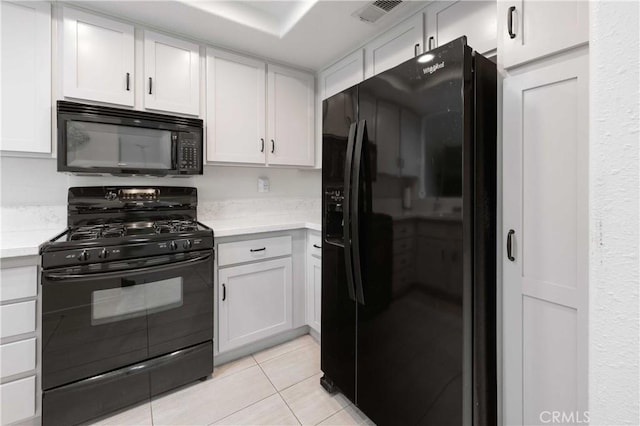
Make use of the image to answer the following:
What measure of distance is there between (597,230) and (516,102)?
999mm

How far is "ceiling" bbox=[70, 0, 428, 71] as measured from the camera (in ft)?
5.89

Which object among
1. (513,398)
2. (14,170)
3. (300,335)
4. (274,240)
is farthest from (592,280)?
(14,170)

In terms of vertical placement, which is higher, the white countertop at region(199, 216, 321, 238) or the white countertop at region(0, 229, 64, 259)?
the white countertop at region(199, 216, 321, 238)

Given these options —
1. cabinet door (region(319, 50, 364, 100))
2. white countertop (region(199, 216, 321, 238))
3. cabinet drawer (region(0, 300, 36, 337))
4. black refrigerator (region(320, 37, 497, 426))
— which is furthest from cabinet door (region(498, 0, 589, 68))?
cabinet drawer (region(0, 300, 36, 337))

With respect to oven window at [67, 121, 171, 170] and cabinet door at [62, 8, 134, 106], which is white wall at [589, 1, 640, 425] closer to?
oven window at [67, 121, 171, 170]

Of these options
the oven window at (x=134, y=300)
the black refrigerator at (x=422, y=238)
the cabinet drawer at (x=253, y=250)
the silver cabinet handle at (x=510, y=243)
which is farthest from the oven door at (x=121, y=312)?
the silver cabinet handle at (x=510, y=243)

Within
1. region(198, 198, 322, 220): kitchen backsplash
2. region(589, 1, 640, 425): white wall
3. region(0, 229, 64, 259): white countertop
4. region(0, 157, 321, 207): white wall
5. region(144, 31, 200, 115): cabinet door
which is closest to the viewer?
region(589, 1, 640, 425): white wall

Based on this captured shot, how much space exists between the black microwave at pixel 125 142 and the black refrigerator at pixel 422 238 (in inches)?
46.7

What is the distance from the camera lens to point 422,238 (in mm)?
1201

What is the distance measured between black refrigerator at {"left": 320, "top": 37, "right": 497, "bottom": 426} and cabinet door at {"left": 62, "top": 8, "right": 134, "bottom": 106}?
1487 mm

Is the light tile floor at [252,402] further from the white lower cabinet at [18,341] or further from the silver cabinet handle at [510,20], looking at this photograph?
the silver cabinet handle at [510,20]

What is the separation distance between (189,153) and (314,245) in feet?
3.79

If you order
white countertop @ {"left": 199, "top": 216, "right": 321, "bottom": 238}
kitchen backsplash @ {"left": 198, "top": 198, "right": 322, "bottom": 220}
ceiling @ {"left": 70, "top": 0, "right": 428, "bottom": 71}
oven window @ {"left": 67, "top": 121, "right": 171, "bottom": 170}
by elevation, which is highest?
ceiling @ {"left": 70, "top": 0, "right": 428, "bottom": 71}

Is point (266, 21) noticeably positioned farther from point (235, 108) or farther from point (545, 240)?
point (545, 240)
